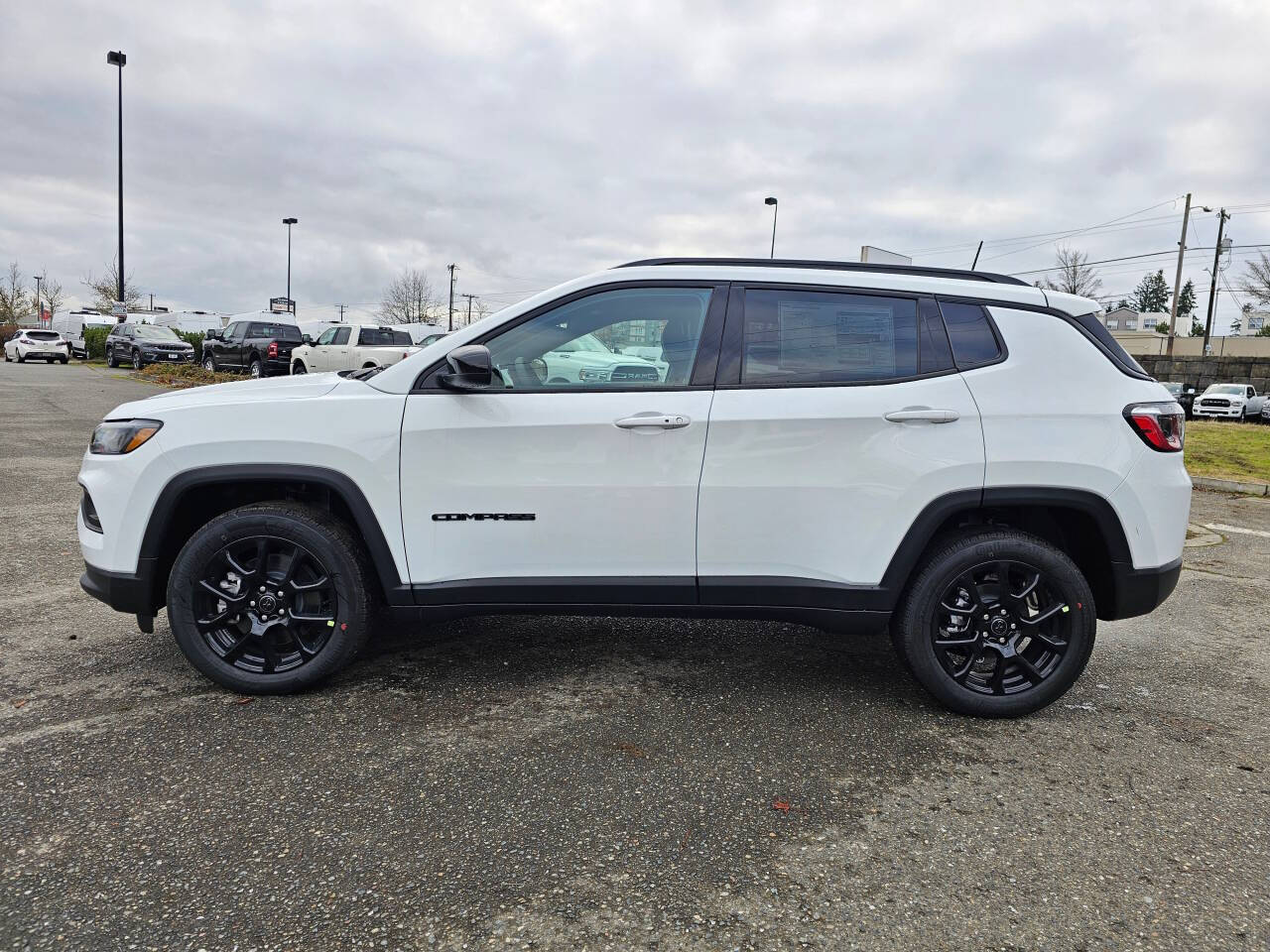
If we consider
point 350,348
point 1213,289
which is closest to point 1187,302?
point 1213,289

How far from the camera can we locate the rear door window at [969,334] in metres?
3.58

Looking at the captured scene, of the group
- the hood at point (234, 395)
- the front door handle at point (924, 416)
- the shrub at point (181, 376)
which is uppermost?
the front door handle at point (924, 416)

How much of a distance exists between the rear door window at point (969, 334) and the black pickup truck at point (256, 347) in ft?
78.4

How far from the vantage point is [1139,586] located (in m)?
3.55

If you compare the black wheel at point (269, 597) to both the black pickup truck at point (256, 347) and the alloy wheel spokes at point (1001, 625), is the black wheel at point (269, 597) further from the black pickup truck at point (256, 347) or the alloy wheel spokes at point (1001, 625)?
the black pickup truck at point (256, 347)

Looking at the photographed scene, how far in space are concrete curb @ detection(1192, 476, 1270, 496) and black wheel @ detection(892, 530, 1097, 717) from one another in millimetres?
9268

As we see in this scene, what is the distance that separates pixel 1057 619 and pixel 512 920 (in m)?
2.47

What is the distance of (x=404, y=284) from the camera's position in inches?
3327

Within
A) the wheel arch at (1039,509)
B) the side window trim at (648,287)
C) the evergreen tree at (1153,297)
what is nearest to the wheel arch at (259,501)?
the side window trim at (648,287)

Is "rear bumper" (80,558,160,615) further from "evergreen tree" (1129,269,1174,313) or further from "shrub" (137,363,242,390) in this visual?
"evergreen tree" (1129,269,1174,313)

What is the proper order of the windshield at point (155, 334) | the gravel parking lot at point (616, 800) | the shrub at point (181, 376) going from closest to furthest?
the gravel parking lot at point (616, 800) → the shrub at point (181, 376) → the windshield at point (155, 334)

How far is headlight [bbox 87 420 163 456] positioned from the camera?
3.54 m

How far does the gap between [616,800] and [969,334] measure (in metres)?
2.31

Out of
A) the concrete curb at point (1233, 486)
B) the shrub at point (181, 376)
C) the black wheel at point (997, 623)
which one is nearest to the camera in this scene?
the black wheel at point (997, 623)
